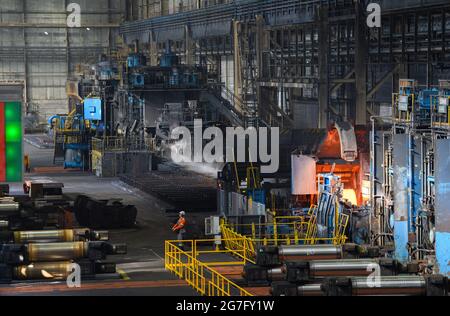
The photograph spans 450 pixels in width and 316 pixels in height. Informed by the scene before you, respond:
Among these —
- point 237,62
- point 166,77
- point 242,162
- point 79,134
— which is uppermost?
point 237,62

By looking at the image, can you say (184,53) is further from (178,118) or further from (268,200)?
(268,200)

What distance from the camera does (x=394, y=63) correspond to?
152ft

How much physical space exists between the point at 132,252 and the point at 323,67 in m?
21.3

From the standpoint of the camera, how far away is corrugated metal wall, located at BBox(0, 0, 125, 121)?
286 ft

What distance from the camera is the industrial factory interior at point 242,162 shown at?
24.1 metres

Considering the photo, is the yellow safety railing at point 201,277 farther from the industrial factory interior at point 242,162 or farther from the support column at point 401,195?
the support column at point 401,195

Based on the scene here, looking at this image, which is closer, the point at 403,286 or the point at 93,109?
the point at 403,286

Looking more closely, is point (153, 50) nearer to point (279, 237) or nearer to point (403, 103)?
point (279, 237)

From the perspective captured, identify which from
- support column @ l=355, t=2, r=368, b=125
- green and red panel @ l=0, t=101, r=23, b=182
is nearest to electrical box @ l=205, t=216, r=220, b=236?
green and red panel @ l=0, t=101, r=23, b=182

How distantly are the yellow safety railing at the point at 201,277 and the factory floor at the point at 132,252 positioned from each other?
9.1 inches

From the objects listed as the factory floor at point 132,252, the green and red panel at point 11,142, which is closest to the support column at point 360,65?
the factory floor at point 132,252

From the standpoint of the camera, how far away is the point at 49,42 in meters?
88.9

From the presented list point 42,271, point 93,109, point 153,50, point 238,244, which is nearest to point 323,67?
point 93,109
